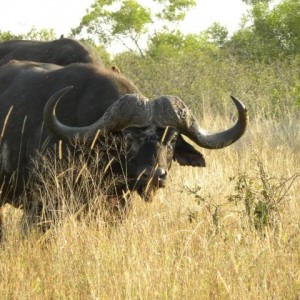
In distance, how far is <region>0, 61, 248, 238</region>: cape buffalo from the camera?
6.22 metres

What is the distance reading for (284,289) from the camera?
4.26 meters

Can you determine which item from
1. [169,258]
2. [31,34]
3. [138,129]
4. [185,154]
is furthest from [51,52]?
[31,34]

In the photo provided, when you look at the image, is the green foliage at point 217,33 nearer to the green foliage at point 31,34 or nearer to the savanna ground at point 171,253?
the green foliage at point 31,34

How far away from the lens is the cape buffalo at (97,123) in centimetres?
622

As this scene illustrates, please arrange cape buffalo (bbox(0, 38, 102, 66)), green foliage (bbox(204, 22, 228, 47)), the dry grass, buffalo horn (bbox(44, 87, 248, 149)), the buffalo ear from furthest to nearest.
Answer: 1. green foliage (bbox(204, 22, 228, 47))
2. cape buffalo (bbox(0, 38, 102, 66))
3. the buffalo ear
4. buffalo horn (bbox(44, 87, 248, 149))
5. the dry grass

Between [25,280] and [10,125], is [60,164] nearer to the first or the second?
[10,125]

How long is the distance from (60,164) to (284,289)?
7.73 ft

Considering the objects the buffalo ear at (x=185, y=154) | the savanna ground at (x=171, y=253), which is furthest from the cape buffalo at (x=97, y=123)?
the savanna ground at (x=171, y=253)

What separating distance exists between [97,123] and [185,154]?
842mm

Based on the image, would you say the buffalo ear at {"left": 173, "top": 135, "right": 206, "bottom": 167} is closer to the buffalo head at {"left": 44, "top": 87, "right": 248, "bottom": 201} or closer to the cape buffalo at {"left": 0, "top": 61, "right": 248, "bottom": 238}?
the cape buffalo at {"left": 0, "top": 61, "right": 248, "bottom": 238}

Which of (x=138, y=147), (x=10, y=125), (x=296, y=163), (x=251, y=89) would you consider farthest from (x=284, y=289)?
(x=251, y=89)

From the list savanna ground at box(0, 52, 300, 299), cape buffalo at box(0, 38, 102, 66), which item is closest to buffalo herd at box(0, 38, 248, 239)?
savanna ground at box(0, 52, 300, 299)

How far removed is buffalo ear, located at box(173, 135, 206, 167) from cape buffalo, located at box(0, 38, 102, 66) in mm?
1781

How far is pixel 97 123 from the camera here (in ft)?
20.9
